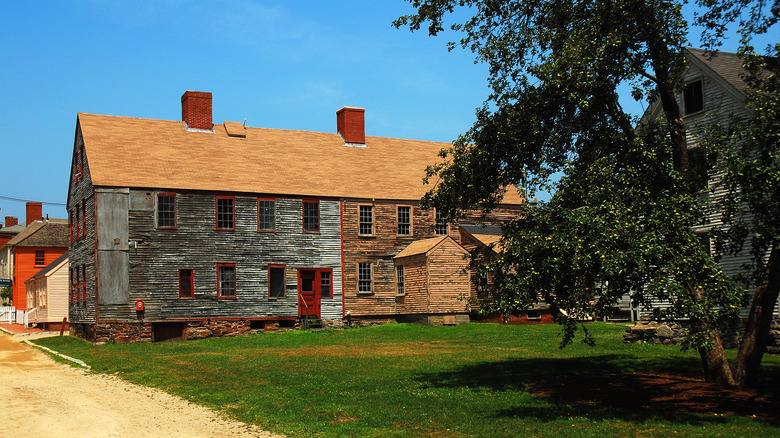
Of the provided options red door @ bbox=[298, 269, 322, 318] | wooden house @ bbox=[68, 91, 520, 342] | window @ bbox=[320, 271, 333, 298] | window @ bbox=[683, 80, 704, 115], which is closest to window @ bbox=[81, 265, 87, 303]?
wooden house @ bbox=[68, 91, 520, 342]

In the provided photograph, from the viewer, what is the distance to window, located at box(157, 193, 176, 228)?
33219mm

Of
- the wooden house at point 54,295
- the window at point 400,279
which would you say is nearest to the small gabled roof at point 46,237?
the wooden house at point 54,295

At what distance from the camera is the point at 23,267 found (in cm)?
6081

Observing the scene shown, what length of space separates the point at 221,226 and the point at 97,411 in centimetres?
2099

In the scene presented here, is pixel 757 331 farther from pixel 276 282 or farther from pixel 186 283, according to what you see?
pixel 186 283

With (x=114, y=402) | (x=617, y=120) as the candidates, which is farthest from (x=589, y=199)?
(x=114, y=402)

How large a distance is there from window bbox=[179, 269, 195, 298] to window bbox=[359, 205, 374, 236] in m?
9.32

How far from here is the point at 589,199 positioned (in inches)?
538

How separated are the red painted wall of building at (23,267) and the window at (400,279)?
3707 cm

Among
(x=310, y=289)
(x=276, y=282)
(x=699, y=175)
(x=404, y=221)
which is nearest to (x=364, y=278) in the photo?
(x=310, y=289)

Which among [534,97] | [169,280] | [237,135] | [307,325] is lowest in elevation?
[307,325]

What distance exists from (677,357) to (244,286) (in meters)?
21.2

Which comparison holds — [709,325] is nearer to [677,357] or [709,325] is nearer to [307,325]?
[677,357]

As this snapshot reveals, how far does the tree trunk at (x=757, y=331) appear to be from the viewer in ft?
46.8
